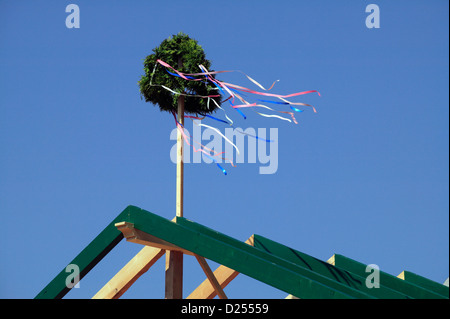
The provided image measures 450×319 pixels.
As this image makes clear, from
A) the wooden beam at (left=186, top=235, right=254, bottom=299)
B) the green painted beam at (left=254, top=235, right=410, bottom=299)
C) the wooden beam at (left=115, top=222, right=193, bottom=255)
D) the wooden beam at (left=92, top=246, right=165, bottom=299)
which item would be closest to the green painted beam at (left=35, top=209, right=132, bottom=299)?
the wooden beam at (left=115, top=222, right=193, bottom=255)

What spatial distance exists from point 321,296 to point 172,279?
2.47 metres

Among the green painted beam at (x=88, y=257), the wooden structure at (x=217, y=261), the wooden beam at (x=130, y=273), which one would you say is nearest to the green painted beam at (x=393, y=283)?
the wooden structure at (x=217, y=261)

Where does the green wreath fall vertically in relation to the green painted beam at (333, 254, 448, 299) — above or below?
above

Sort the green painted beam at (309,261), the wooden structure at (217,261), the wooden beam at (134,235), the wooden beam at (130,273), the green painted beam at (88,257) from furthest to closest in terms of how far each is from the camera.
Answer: the green painted beam at (309,261), the wooden beam at (130,273), the green painted beam at (88,257), the wooden beam at (134,235), the wooden structure at (217,261)

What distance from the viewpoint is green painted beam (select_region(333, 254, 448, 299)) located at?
8.41 m

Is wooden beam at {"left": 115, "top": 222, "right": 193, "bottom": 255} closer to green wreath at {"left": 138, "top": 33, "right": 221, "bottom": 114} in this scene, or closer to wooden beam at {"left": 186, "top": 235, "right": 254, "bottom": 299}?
wooden beam at {"left": 186, "top": 235, "right": 254, "bottom": 299}

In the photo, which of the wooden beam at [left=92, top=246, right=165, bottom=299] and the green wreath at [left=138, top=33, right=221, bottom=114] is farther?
the green wreath at [left=138, top=33, right=221, bottom=114]

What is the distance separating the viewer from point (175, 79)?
30.0ft

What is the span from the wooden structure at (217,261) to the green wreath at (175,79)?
7.18 ft

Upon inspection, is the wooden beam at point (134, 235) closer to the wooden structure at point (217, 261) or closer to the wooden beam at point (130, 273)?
the wooden structure at point (217, 261)

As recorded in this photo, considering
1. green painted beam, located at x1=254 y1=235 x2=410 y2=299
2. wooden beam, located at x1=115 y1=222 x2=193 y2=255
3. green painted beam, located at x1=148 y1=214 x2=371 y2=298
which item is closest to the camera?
green painted beam, located at x1=148 y1=214 x2=371 y2=298

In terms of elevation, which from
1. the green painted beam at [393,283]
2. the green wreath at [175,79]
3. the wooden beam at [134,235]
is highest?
the green wreath at [175,79]

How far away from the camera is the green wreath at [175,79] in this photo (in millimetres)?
9148
